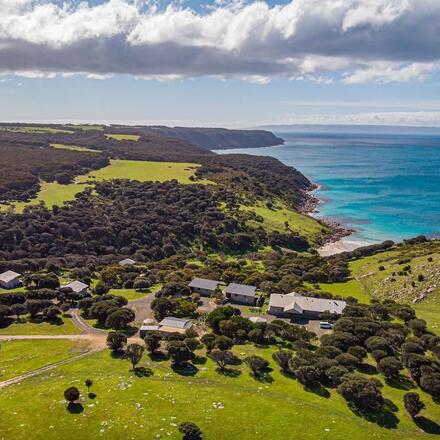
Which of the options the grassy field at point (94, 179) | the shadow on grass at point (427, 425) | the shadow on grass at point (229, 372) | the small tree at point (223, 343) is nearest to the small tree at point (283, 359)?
the shadow on grass at point (229, 372)

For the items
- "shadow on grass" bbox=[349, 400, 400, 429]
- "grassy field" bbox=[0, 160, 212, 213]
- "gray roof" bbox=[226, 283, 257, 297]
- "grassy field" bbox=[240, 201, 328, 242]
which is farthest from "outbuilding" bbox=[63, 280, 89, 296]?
"grassy field" bbox=[240, 201, 328, 242]

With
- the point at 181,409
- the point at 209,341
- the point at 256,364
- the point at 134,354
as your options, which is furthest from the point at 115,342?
the point at 256,364

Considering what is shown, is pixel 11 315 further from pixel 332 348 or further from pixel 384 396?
pixel 384 396

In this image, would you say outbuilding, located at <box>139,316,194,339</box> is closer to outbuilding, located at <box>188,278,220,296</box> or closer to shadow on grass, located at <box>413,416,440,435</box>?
outbuilding, located at <box>188,278,220,296</box>

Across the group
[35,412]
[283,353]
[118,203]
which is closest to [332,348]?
[283,353]

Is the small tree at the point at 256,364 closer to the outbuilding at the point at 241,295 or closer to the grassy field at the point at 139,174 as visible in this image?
the outbuilding at the point at 241,295

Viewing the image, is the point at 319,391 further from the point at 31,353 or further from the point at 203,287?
the point at 203,287
